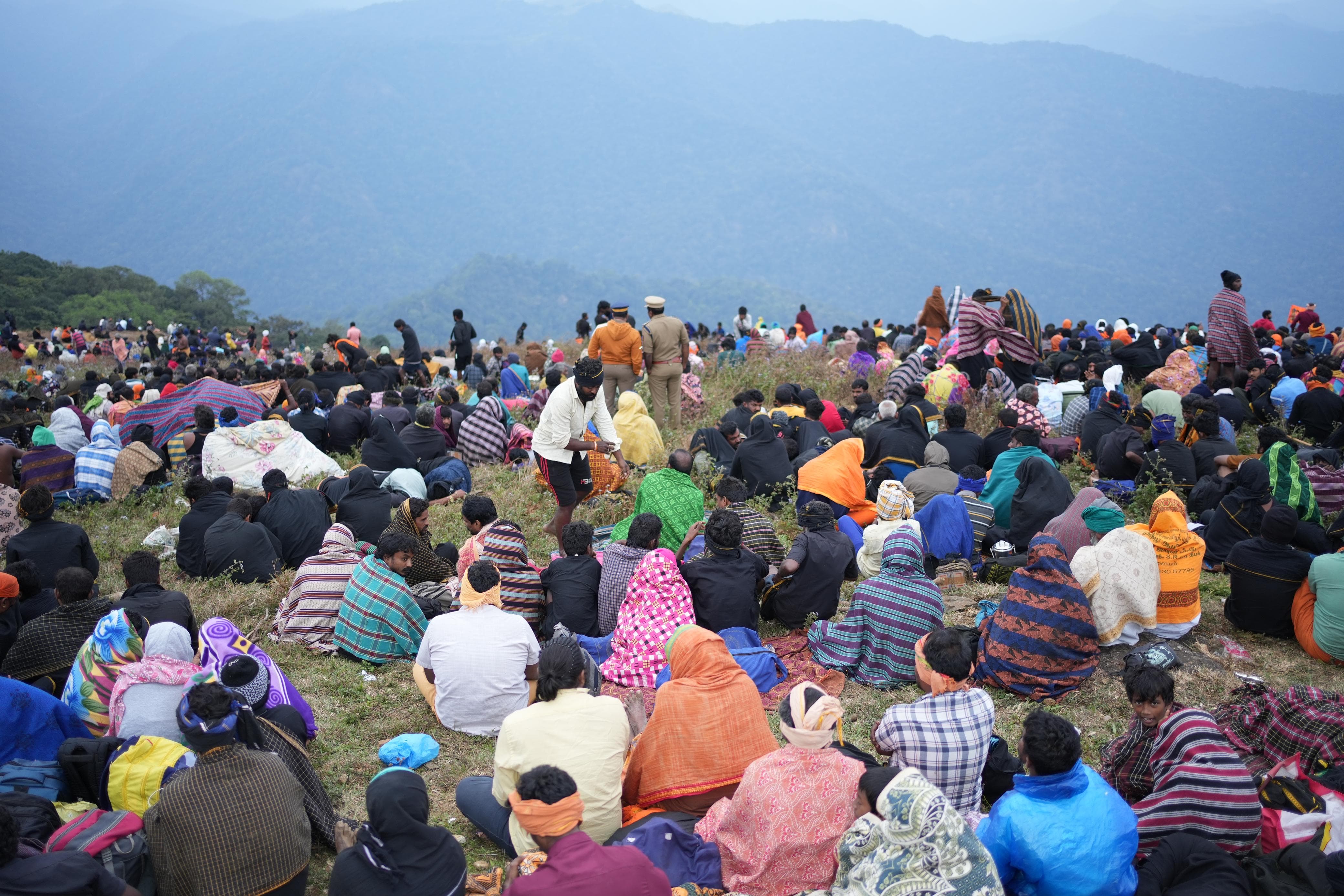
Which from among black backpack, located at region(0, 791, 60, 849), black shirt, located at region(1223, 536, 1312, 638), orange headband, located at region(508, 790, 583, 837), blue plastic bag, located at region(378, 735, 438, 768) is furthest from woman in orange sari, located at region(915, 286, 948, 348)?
black backpack, located at region(0, 791, 60, 849)

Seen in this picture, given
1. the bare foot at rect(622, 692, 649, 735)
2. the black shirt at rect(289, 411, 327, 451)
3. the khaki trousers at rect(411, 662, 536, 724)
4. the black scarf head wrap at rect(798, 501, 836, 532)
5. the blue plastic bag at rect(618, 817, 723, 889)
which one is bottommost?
the black shirt at rect(289, 411, 327, 451)

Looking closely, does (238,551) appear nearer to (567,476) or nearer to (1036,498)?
(567,476)

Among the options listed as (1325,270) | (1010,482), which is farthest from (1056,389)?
(1325,270)

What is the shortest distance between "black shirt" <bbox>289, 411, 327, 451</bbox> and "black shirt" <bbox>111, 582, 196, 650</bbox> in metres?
4.55

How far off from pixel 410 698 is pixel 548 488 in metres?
3.49

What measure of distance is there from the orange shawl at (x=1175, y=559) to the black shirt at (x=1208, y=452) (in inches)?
95.9

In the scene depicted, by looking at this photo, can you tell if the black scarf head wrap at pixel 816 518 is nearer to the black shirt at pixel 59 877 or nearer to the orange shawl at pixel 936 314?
the black shirt at pixel 59 877

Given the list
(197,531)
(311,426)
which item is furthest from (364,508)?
(311,426)

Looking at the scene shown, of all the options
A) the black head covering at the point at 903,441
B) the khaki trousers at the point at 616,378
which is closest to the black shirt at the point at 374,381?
the khaki trousers at the point at 616,378

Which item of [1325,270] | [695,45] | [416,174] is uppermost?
[695,45]

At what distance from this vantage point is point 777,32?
7288 inches

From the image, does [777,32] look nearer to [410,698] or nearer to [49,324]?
[49,324]

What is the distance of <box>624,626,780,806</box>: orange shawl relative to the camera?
11.6 feet

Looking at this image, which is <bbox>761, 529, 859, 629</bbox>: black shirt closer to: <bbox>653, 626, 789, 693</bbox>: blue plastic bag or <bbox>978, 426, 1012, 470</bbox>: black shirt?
<bbox>653, 626, 789, 693</bbox>: blue plastic bag
